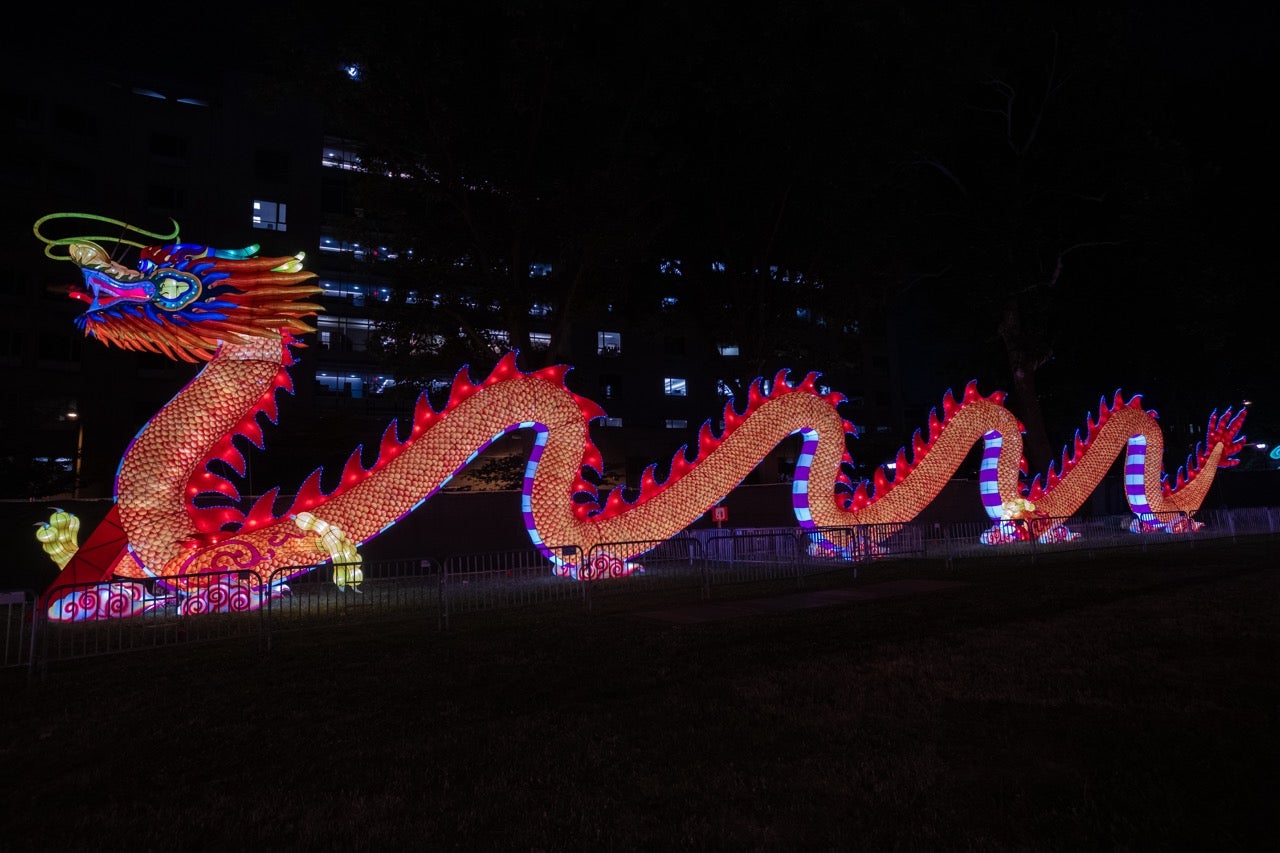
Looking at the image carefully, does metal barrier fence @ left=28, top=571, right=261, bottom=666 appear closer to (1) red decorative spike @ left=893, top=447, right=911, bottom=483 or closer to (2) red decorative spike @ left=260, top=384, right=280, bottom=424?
(2) red decorative spike @ left=260, top=384, right=280, bottom=424

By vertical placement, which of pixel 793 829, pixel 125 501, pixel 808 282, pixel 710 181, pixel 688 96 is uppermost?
pixel 688 96

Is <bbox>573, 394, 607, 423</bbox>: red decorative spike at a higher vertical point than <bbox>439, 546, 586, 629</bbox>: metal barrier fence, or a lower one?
higher

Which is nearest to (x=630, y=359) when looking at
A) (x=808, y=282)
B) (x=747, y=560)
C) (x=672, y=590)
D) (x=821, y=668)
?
(x=808, y=282)

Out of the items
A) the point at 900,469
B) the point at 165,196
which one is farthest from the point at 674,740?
the point at 165,196

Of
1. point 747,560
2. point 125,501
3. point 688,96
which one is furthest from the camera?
point 688,96

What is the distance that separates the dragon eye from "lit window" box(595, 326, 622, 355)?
2760 cm

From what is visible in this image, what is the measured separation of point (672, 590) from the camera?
11.6 metres

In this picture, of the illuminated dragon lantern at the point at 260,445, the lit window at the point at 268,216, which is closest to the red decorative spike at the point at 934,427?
the illuminated dragon lantern at the point at 260,445

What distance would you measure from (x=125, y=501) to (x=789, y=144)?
1509 cm

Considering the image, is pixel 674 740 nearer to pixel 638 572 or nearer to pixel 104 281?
pixel 638 572

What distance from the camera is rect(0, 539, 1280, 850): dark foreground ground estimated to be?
3539 mm

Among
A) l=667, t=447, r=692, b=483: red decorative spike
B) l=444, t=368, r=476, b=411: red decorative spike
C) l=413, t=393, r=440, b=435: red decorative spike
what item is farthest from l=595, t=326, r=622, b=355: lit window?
l=413, t=393, r=440, b=435: red decorative spike

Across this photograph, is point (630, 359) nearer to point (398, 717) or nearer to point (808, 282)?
point (808, 282)

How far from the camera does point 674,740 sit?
4.70 metres
